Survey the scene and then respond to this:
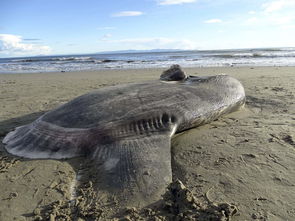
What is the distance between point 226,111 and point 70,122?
2435 millimetres

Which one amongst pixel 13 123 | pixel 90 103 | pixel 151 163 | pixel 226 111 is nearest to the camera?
pixel 151 163

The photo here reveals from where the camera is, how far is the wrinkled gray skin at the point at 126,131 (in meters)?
2.62

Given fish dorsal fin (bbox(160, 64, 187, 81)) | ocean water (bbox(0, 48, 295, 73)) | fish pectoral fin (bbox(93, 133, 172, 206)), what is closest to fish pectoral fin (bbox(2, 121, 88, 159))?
fish pectoral fin (bbox(93, 133, 172, 206))

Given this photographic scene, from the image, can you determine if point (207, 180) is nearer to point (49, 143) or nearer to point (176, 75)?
point (49, 143)

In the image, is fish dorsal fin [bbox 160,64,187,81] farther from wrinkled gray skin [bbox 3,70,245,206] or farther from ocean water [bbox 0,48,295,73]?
ocean water [bbox 0,48,295,73]

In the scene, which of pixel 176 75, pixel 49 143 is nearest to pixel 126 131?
pixel 49 143

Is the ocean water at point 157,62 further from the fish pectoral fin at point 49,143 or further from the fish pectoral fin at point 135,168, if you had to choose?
the fish pectoral fin at point 49,143

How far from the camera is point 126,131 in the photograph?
3.31 metres

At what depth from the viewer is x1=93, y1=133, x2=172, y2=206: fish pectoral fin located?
7.97 feet

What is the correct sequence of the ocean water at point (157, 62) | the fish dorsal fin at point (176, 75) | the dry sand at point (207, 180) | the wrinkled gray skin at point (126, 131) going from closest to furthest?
the dry sand at point (207, 180) < the wrinkled gray skin at point (126, 131) < the fish dorsal fin at point (176, 75) < the ocean water at point (157, 62)

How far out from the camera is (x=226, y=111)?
14.5ft

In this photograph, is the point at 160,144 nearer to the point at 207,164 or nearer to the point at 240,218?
the point at 207,164

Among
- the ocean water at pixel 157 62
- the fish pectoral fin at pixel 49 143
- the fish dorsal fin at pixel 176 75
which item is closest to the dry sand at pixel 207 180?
the fish pectoral fin at pixel 49 143

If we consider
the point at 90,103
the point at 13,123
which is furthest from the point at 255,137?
the point at 13,123
